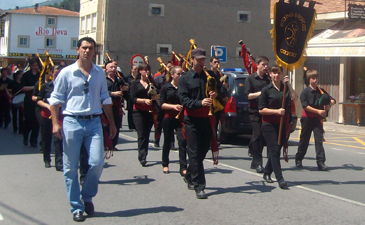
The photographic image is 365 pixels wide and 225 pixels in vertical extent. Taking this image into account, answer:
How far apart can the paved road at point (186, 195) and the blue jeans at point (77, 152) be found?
1.14 ft

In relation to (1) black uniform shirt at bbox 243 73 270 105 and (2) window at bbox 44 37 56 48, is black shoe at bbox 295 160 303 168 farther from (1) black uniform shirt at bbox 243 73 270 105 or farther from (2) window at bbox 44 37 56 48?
(2) window at bbox 44 37 56 48

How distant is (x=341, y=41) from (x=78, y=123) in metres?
14.5

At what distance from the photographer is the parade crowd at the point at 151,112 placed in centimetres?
542

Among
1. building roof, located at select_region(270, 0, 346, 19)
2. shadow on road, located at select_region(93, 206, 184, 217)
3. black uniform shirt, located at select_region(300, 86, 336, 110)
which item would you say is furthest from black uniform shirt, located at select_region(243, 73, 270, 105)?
building roof, located at select_region(270, 0, 346, 19)

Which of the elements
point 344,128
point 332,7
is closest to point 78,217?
point 344,128

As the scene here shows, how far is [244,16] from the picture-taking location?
126ft

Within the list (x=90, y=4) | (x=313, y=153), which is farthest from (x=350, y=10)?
(x=90, y=4)

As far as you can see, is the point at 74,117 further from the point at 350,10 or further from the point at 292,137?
the point at 350,10

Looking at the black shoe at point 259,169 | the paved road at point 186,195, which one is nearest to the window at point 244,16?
the paved road at point 186,195

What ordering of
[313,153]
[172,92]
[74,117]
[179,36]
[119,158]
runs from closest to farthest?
[74,117]
[172,92]
[119,158]
[313,153]
[179,36]

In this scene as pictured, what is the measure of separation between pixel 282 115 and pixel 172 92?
6.52ft

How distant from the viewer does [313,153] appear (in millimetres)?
10945

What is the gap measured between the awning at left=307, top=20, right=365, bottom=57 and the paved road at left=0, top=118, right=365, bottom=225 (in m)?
8.10

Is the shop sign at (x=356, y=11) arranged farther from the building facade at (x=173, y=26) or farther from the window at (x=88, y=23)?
the window at (x=88, y=23)
